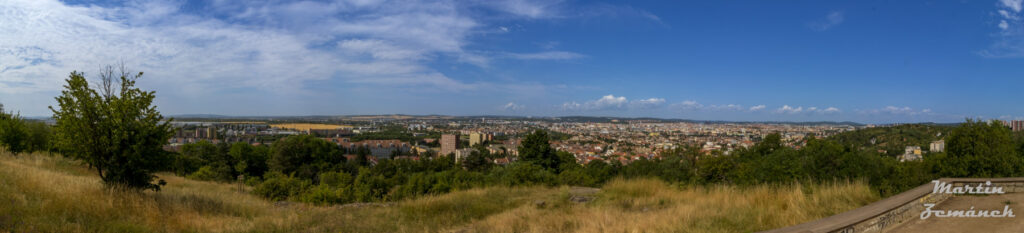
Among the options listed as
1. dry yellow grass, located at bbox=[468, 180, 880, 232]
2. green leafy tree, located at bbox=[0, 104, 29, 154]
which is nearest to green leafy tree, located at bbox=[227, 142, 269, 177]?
green leafy tree, located at bbox=[0, 104, 29, 154]

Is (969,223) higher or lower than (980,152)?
lower

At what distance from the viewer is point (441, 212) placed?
328 inches

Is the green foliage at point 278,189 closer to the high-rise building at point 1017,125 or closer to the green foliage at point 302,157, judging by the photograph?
the green foliage at point 302,157

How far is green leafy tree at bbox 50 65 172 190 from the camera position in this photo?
23.9 feet

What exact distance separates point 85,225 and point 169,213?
1608 mm

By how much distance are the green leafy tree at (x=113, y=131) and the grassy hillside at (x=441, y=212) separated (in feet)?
1.54

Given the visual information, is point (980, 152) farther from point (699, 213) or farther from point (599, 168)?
point (599, 168)

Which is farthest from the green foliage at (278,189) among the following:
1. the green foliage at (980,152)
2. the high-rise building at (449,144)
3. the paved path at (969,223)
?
the high-rise building at (449,144)

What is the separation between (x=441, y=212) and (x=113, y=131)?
5.94 metres

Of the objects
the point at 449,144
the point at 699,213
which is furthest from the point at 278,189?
the point at 449,144

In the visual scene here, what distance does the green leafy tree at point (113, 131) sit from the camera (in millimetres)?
7289

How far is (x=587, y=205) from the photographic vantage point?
848 cm

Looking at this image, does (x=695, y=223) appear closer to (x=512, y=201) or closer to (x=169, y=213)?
(x=512, y=201)

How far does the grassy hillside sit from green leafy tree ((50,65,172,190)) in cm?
47
